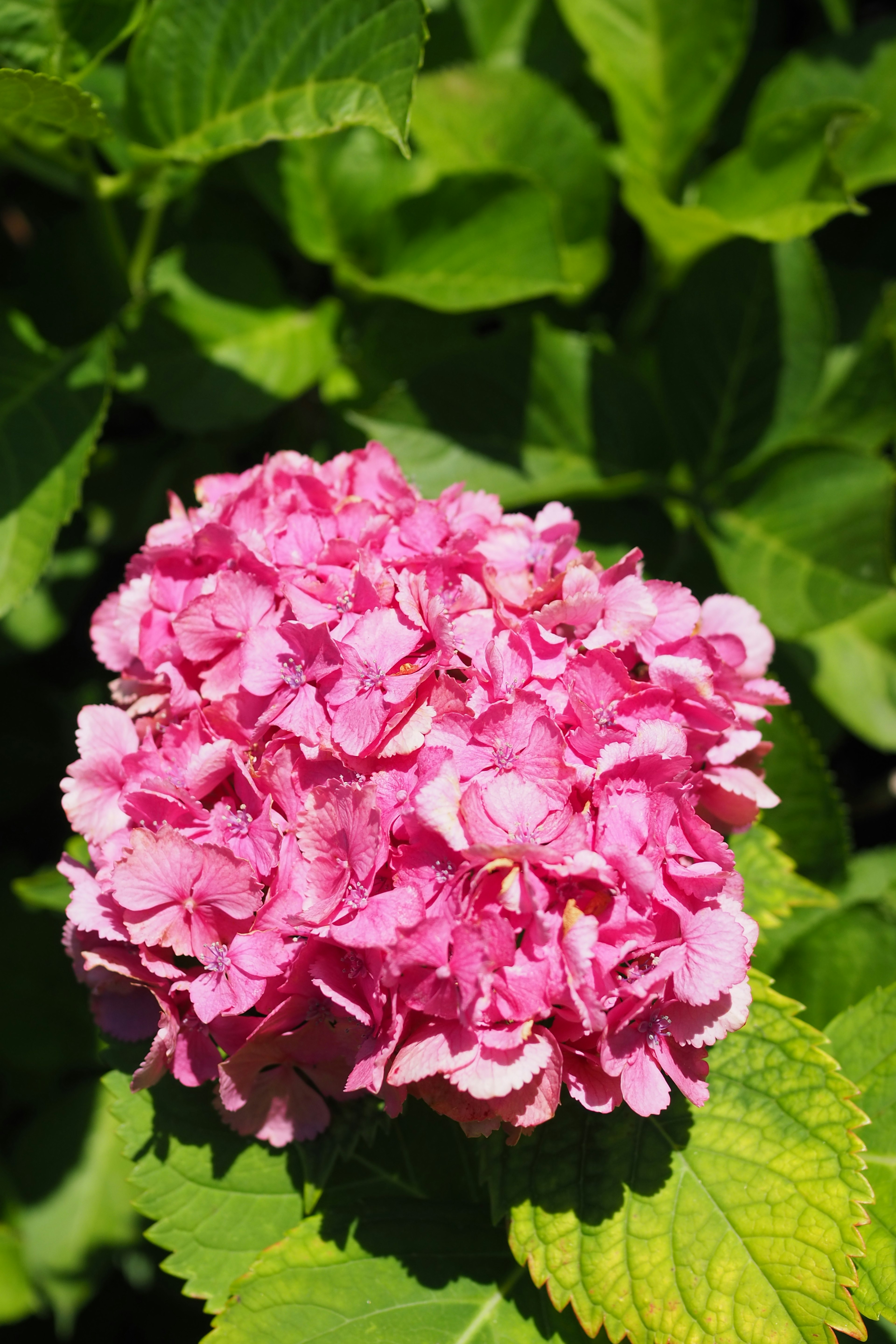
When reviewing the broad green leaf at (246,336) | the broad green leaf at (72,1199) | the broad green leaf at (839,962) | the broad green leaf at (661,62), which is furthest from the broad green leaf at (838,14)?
the broad green leaf at (72,1199)

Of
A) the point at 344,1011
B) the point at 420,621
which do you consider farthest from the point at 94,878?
the point at 420,621

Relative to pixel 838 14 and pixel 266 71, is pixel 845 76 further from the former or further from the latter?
pixel 266 71

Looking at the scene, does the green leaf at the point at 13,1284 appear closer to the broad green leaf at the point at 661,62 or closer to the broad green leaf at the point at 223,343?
the broad green leaf at the point at 223,343

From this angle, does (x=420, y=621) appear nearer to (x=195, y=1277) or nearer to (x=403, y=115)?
(x=403, y=115)

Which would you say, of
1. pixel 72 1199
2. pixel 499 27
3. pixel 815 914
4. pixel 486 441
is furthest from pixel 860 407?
pixel 72 1199

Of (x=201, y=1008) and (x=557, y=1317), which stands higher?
(x=201, y=1008)
